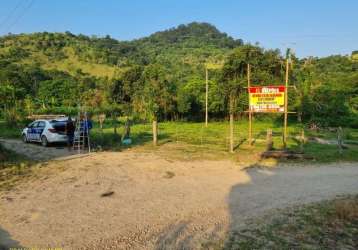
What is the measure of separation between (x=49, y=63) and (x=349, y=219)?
3371 inches

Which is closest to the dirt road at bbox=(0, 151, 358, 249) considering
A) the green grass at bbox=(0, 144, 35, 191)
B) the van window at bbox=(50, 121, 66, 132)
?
the green grass at bbox=(0, 144, 35, 191)

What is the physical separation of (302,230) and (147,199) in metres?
3.28

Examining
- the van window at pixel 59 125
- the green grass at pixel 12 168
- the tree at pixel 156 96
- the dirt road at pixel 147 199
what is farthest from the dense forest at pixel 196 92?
the green grass at pixel 12 168

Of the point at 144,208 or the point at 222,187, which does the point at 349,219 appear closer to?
the point at 222,187

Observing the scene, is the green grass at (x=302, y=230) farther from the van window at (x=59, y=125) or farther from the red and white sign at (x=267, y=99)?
the van window at (x=59, y=125)

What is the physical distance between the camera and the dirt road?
5711 millimetres

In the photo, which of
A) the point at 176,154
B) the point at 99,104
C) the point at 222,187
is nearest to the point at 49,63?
the point at 99,104

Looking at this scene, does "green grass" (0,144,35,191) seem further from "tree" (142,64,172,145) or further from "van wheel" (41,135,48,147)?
"tree" (142,64,172,145)

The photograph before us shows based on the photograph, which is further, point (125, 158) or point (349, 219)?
point (125, 158)

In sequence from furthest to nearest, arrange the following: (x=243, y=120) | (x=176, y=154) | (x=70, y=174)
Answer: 1. (x=243, y=120)
2. (x=176, y=154)
3. (x=70, y=174)

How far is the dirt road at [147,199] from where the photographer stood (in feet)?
18.7

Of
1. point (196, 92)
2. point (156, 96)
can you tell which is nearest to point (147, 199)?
point (156, 96)

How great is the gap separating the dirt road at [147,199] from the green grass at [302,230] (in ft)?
1.16

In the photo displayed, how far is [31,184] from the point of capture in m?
8.99
